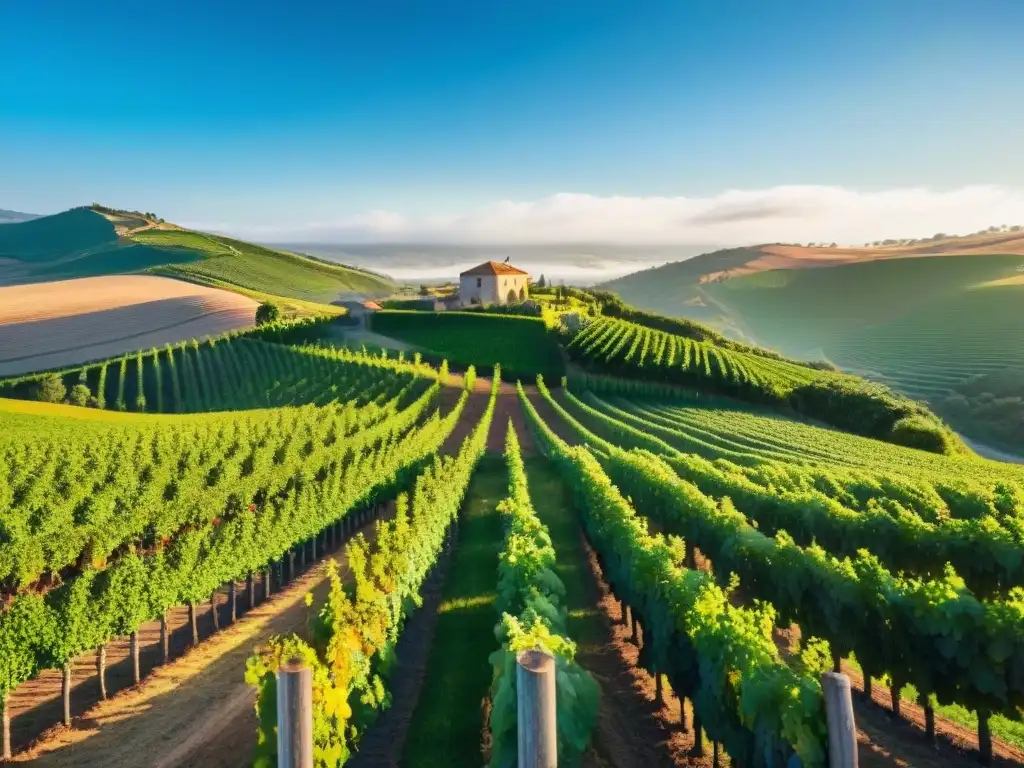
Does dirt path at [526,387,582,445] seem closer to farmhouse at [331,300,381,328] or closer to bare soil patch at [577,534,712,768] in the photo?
bare soil patch at [577,534,712,768]

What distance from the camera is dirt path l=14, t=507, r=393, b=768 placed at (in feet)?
34.8

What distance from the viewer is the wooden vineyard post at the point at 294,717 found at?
4715 mm

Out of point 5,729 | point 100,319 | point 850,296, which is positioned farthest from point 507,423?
point 850,296

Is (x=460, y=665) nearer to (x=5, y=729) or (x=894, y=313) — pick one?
(x=5, y=729)

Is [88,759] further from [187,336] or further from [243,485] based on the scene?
[187,336]

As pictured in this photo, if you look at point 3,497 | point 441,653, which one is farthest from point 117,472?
point 441,653

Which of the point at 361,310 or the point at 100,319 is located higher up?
the point at 361,310

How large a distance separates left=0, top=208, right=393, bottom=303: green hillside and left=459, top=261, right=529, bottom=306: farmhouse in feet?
180

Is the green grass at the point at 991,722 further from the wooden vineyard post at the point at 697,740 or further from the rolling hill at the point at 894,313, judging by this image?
the rolling hill at the point at 894,313

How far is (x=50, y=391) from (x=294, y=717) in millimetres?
63388

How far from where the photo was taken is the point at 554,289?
10631cm

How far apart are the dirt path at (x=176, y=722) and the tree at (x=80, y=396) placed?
4942 cm

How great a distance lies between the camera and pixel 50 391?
54.2 metres

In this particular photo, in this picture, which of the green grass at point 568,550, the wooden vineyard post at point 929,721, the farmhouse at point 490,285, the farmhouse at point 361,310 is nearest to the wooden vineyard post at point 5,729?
the green grass at point 568,550
